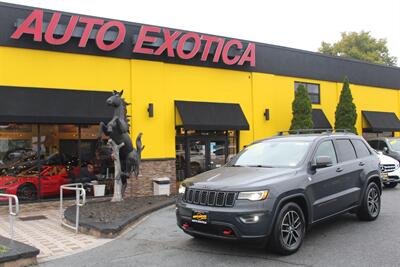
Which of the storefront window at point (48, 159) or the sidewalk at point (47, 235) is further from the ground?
the storefront window at point (48, 159)

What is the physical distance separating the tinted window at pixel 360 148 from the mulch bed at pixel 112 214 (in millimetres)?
5012

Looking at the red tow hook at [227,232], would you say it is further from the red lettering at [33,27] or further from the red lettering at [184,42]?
the red lettering at [184,42]

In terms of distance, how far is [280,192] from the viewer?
598 centimetres

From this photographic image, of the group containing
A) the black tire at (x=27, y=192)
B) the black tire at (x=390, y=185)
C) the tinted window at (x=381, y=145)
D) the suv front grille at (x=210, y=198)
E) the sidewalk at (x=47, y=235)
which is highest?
the tinted window at (x=381, y=145)

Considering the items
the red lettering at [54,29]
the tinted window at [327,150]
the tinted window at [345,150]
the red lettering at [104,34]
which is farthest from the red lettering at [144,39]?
the tinted window at [327,150]

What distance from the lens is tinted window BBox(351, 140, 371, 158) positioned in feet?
27.3

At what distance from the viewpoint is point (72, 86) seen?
1312 centimetres

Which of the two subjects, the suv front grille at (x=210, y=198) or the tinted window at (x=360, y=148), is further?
the tinted window at (x=360, y=148)

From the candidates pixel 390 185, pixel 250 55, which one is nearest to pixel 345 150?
pixel 390 185

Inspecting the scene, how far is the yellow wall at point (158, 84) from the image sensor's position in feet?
41.2

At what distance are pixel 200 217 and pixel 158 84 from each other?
938 centimetres

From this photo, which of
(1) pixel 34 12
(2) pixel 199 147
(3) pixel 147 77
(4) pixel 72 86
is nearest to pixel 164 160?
(2) pixel 199 147

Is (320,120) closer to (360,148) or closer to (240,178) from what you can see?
(360,148)

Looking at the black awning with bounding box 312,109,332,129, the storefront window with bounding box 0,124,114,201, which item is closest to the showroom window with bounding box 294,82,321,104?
the black awning with bounding box 312,109,332,129
